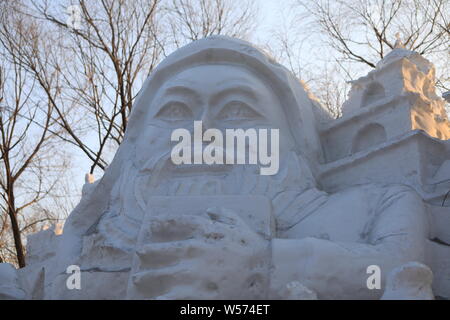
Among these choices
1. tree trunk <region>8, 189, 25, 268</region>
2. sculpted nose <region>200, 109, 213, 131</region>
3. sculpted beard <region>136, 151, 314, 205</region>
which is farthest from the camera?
tree trunk <region>8, 189, 25, 268</region>

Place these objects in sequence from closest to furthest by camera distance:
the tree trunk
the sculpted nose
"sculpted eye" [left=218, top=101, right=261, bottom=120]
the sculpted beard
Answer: the sculpted beard
the sculpted nose
"sculpted eye" [left=218, top=101, right=261, bottom=120]
the tree trunk

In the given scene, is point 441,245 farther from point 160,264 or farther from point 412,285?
point 160,264

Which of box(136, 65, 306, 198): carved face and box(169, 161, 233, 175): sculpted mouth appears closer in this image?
box(169, 161, 233, 175): sculpted mouth

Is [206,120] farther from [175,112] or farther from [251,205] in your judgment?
[251,205]

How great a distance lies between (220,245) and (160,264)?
13.1 inches

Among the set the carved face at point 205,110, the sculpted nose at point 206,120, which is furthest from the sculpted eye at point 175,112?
the sculpted nose at point 206,120

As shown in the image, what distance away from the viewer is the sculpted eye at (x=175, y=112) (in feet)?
13.7

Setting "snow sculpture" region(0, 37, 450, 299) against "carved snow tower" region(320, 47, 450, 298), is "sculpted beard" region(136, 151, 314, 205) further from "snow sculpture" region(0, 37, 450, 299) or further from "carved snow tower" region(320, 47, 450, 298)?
"carved snow tower" region(320, 47, 450, 298)

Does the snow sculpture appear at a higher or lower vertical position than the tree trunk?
lower

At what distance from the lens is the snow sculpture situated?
2916 millimetres

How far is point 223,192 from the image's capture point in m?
3.78

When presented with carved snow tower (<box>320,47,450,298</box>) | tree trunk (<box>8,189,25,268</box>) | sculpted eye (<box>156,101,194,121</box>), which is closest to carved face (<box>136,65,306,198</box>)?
sculpted eye (<box>156,101,194,121</box>)

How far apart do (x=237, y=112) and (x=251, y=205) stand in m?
0.95

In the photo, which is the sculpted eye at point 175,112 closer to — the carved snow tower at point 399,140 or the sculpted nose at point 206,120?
the sculpted nose at point 206,120
